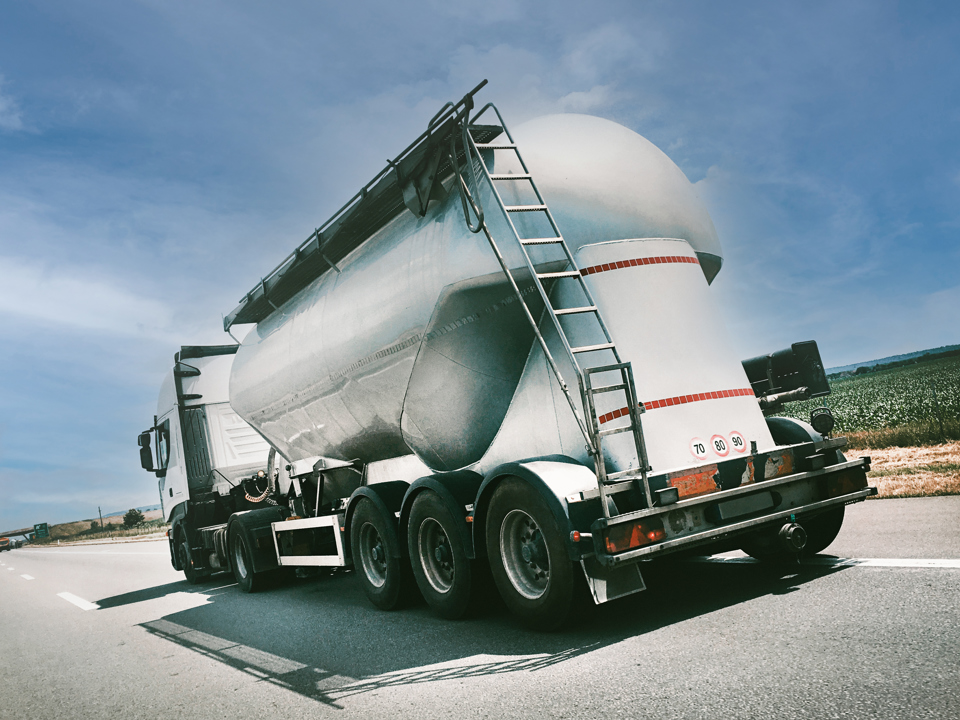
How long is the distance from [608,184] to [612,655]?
11.1ft

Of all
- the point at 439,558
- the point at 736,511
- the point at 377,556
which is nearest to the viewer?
the point at 736,511

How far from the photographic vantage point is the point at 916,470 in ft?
38.7

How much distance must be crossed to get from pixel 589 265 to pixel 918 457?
12.0 meters

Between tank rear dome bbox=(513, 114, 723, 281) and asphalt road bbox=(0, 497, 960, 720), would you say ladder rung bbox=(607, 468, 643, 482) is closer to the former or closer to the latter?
asphalt road bbox=(0, 497, 960, 720)

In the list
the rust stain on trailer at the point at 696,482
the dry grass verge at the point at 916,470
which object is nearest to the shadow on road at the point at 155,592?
the rust stain on trailer at the point at 696,482

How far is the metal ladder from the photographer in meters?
4.70

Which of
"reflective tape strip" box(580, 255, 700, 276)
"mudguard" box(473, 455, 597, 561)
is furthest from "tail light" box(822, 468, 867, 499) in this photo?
"reflective tape strip" box(580, 255, 700, 276)

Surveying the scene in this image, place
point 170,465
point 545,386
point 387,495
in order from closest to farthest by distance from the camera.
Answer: point 545,386 → point 387,495 → point 170,465

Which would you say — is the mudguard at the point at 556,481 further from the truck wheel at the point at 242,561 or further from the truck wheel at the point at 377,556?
the truck wheel at the point at 242,561

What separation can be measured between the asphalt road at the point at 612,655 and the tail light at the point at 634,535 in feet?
1.86

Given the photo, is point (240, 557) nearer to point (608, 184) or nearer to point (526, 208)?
point (526, 208)

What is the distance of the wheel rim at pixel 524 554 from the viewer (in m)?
5.04

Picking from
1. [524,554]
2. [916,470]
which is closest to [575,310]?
[524,554]

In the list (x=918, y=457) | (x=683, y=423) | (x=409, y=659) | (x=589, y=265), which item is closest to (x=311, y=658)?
(x=409, y=659)
